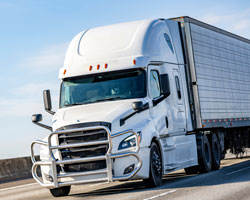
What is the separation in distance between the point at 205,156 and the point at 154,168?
4661 millimetres

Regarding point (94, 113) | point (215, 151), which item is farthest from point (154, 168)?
point (215, 151)

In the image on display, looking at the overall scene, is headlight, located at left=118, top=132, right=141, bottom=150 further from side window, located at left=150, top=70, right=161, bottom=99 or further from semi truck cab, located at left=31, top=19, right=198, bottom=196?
side window, located at left=150, top=70, right=161, bottom=99

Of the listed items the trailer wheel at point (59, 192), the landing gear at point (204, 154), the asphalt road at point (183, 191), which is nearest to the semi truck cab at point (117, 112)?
the trailer wheel at point (59, 192)

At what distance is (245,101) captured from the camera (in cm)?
2269

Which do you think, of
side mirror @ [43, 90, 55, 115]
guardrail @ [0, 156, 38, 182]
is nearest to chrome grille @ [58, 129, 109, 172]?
side mirror @ [43, 90, 55, 115]

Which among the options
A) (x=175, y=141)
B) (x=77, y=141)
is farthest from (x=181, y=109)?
(x=77, y=141)

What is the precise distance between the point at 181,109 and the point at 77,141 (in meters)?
4.24

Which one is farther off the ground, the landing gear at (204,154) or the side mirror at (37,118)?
the side mirror at (37,118)

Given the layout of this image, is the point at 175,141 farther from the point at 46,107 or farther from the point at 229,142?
the point at 229,142

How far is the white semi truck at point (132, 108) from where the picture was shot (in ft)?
41.0

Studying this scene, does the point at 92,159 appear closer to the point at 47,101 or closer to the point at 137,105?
the point at 137,105

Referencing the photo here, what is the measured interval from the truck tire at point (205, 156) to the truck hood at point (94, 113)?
15.5 feet

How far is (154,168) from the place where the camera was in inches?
525

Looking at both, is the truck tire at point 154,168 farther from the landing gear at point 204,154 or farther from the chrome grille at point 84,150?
the landing gear at point 204,154
